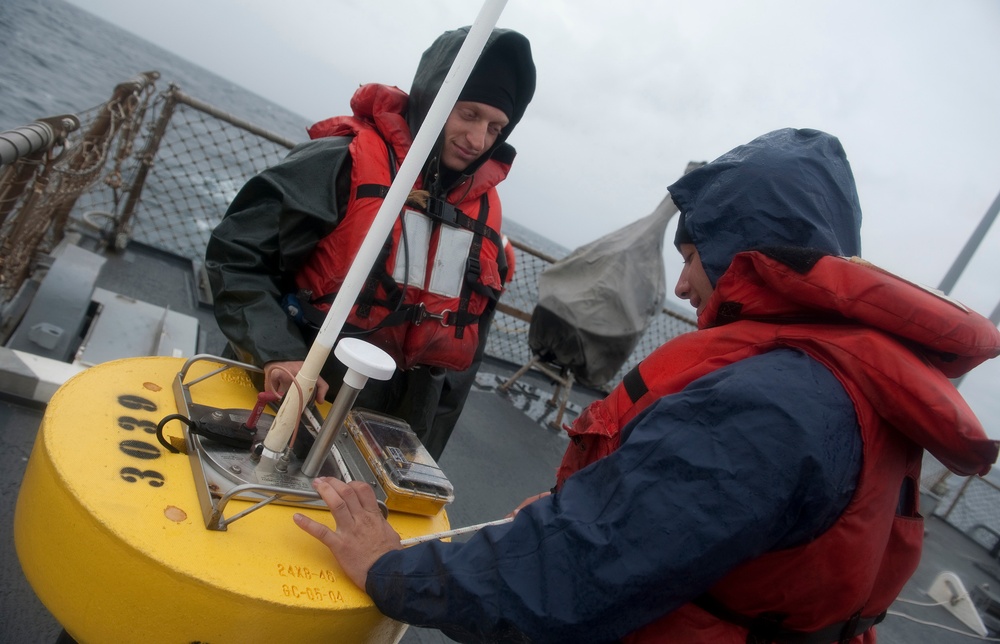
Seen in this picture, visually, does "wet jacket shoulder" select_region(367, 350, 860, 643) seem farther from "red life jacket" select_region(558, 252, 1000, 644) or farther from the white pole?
the white pole

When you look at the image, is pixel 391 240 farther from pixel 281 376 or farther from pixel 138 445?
pixel 138 445

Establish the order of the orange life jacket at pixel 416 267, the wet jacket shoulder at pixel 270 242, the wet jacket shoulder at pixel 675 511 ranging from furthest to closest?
the orange life jacket at pixel 416 267 → the wet jacket shoulder at pixel 270 242 → the wet jacket shoulder at pixel 675 511

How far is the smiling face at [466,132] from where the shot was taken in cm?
200

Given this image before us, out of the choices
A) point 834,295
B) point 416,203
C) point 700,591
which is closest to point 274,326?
point 416,203

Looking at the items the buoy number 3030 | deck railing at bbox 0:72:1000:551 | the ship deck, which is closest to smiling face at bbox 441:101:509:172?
the buoy number 3030

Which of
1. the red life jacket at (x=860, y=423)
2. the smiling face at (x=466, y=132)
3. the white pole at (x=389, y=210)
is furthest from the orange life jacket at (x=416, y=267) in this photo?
the red life jacket at (x=860, y=423)

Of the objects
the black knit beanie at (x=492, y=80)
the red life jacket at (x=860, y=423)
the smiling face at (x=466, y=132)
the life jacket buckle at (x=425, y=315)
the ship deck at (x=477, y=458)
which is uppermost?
the black knit beanie at (x=492, y=80)

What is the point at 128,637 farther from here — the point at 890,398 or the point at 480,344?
the point at 480,344

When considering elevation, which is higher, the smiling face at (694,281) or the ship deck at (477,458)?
the smiling face at (694,281)

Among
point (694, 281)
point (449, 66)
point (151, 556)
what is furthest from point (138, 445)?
point (449, 66)

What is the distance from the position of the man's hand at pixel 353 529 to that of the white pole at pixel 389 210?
159 millimetres

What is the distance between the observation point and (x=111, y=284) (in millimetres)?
4281

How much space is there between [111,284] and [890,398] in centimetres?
482

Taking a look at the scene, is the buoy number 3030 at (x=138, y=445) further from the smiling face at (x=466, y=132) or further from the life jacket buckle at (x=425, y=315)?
the smiling face at (x=466, y=132)
